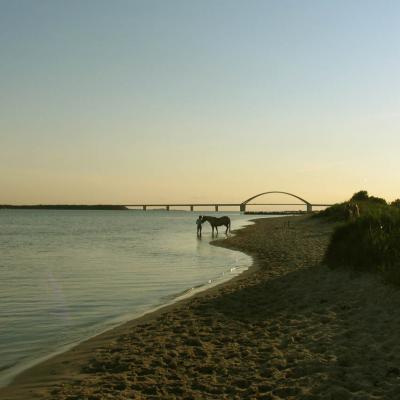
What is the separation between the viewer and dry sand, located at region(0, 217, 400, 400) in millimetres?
6055

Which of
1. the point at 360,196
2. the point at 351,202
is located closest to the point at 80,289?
the point at 351,202

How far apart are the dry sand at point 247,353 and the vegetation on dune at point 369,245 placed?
2.09 feet

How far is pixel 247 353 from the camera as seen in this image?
7527 millimetres

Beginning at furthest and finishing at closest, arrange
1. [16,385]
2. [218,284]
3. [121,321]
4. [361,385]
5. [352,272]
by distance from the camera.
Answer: [218,284] → [352,272] → [121,321] → [16,385] → [361,385]

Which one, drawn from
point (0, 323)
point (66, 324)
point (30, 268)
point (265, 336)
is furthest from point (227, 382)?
point (30, 268)

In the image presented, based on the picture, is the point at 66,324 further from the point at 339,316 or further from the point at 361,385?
the point at 361,385

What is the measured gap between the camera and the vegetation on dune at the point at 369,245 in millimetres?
12406

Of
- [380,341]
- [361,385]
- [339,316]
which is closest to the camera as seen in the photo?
[361,385]

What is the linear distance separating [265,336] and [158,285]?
6.91 meters

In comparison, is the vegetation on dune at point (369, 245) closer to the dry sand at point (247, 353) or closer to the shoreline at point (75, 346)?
the dry sand at point (247, 353)

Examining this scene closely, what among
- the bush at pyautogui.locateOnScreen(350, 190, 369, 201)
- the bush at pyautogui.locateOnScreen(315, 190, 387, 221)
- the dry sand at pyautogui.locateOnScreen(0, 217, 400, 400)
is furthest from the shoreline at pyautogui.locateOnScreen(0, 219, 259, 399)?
the bush at pyautogui.locateOnScreen(350, 190, 369, 201)

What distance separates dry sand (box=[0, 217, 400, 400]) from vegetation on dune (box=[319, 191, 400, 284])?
64cm

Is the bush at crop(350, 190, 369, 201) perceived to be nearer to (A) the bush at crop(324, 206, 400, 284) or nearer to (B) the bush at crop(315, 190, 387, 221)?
(B) the bush at crop(315, 190, 387, 221)

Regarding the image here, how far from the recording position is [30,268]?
1955cm
